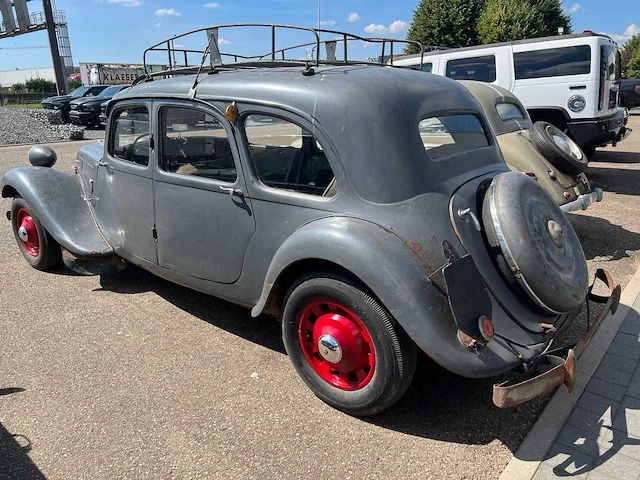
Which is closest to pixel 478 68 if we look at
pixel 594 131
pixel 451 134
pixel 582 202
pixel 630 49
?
pixel 594 131

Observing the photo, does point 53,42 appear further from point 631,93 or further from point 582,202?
point 582,202

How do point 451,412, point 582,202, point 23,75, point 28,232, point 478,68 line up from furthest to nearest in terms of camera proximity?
1. point 23,75
2. point 478,68
3. point 582,202
4. point 28,232
5. point 451,412

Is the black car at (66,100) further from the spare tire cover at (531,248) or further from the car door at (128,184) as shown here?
the spare tire cover at (531,248)

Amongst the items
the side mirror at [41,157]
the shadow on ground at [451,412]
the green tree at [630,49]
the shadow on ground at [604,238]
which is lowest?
the shadow on ground at [604,238]

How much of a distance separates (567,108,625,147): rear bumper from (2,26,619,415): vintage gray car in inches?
222

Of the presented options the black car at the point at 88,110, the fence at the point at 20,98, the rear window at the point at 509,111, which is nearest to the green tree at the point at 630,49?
the black car at the point at 88,110

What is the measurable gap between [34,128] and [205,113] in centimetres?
1766

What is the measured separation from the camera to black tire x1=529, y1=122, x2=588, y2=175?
5.32 m

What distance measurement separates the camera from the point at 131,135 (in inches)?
155

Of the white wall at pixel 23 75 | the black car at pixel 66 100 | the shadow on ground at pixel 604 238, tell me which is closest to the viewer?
the shadow on ground at pixel 604 238

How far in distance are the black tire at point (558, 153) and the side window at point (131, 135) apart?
410cm

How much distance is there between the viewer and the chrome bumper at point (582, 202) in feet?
16.3

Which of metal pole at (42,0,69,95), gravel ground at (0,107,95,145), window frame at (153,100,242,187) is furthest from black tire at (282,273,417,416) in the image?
metal pole at (42,0,69,95)

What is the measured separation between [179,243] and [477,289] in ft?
6.59
